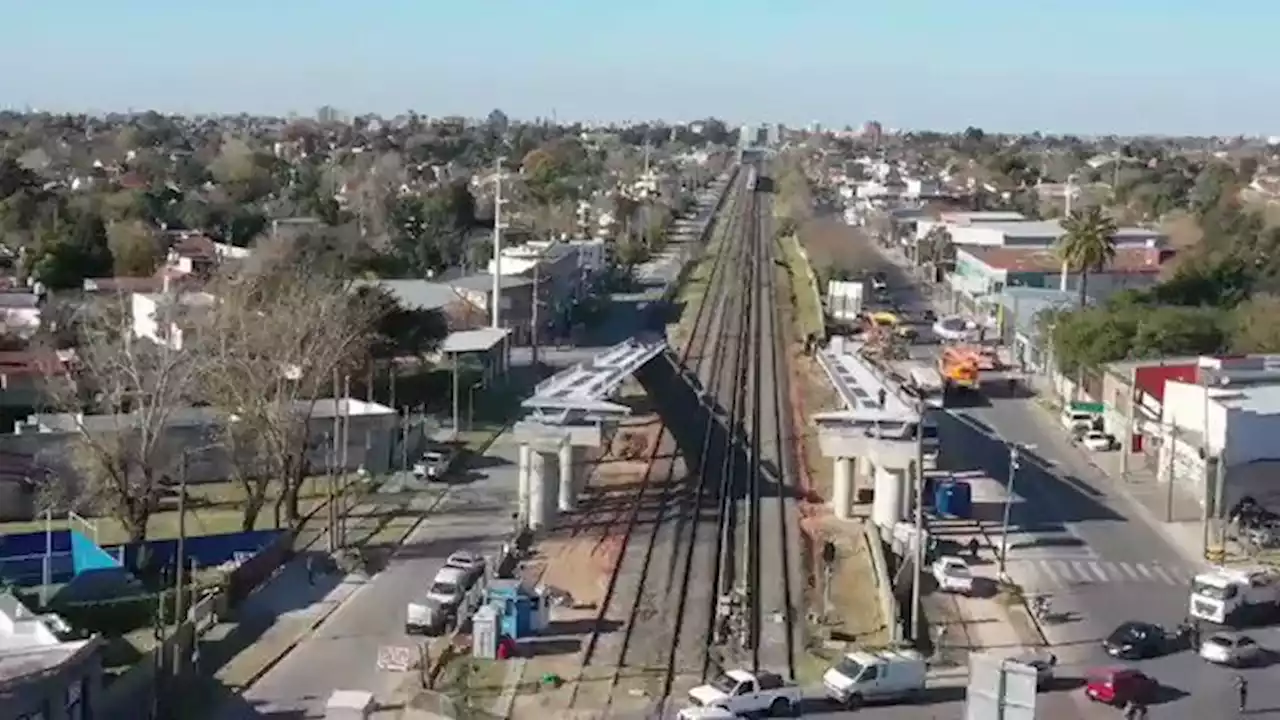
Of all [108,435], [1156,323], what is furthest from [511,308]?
[108,435]

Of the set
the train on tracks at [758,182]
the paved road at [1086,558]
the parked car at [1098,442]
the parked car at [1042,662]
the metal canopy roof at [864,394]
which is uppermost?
the train on tracks at [758,182]

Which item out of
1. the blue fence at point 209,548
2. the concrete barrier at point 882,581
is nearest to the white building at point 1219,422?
the concrete barrier at point 882,581

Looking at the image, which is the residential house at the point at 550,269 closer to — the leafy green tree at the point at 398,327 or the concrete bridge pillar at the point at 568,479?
the leafy green tree at the point at 398,327

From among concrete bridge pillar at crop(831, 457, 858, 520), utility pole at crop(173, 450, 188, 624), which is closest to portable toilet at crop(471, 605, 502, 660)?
utility pole at crop(173, 450, 188, 624)

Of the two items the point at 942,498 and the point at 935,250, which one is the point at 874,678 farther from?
the point at 935,250

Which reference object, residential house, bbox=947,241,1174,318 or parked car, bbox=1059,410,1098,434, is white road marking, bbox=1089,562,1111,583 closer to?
parked car, bbox=1059,410,1098,434

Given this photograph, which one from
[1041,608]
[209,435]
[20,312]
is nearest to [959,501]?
[1041,608]

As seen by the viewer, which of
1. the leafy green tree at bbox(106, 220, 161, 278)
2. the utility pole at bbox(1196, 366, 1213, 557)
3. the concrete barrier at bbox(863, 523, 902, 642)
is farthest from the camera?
the leafy green tree at bbox(106, 220, 161, 278)
